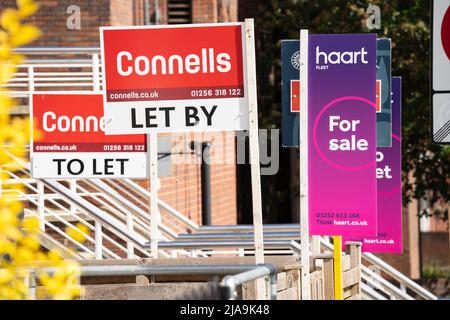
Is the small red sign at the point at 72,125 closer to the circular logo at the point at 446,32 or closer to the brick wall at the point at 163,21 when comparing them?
the circular logo at the point at 446,32

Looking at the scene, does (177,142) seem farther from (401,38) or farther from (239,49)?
(239,49)

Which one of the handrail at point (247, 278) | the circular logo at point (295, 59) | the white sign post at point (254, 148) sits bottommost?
the handrail at point (247, 278)

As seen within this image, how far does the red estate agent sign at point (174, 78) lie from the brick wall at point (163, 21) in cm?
718

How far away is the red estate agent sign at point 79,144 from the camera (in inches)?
386

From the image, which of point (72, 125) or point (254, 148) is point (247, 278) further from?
point (72, 125)

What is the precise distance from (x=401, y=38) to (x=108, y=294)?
1312 centimetres

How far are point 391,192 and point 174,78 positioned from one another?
4.84m

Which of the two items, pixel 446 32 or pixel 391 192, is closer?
A: pixel 446 32

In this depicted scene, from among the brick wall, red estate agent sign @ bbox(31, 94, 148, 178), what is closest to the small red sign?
red estate agent sign @ bbox(31, 94, 148, 178)

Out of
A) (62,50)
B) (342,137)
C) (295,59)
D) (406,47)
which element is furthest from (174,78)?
(406,47)

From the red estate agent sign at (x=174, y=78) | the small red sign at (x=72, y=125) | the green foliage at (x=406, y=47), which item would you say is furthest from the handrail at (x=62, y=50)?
the red estate agent sign at (x=174, y=78)

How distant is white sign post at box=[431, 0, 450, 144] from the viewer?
579 centimetres

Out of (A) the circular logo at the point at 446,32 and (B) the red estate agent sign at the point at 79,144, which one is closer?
(A) the circular logo at the point at 446,32

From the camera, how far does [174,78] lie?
7.91 m
